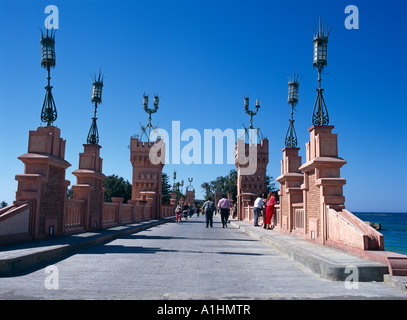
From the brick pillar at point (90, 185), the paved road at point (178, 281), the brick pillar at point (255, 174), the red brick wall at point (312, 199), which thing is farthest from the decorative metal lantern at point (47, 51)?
the brick pillar at point (255, 174)

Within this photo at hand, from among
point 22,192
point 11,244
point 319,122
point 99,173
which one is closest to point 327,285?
point 319,122

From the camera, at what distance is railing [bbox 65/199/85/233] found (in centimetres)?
1272

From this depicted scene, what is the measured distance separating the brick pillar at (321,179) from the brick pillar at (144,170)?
26.4m

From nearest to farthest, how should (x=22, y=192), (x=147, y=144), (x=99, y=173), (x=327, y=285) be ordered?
(x=327, y=285), (x=22, y=192), (x=99, y=173), (x=147, y=144)

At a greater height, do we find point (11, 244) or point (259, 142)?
point (259, 142)

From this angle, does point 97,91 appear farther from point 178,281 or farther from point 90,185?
point 178,281

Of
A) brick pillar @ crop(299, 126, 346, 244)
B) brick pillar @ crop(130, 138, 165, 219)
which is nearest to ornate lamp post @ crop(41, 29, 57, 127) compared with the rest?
brick pillar @ crop(299, 126, 346, 244)

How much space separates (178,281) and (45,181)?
6.11m

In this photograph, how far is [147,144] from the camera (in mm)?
40312

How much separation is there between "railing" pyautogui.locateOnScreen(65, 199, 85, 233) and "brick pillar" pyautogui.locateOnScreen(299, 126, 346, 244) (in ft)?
26.6

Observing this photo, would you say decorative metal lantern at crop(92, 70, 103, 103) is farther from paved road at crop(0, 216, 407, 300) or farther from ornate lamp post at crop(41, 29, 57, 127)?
paved road at crop(0, 216, 407, 300)

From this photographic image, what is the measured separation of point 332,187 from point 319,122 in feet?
7.92

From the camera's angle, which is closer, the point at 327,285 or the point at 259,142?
the point at 327,285
